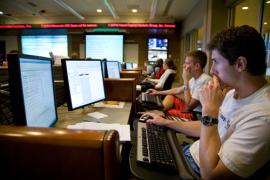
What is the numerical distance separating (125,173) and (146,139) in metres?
0.49

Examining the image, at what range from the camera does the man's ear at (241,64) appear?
2.79ft

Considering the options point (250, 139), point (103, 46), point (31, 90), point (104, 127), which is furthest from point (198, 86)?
point (103, 46)

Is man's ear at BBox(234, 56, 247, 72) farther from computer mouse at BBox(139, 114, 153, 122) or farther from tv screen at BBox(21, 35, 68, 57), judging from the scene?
tv screen at BBox(21, 35, 68, 57)

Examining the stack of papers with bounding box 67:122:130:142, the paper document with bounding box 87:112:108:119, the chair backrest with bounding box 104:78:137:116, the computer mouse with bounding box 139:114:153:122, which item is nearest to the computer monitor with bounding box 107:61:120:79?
the chair backrest with bounding box 104:78:137:116

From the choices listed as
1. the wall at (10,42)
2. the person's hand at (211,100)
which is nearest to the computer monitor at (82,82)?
the person's hand at (211,100)

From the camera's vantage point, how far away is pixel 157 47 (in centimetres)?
945

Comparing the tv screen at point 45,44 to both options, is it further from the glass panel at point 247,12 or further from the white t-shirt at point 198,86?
the white t-shirt at point 198,86

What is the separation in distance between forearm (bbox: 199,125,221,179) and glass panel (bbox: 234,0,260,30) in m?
3.59

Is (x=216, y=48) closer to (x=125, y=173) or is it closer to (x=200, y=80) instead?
(x=125, y=173)

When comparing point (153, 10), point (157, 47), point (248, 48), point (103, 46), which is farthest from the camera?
point (157, 47)

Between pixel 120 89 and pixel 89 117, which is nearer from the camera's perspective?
pixel 89 117

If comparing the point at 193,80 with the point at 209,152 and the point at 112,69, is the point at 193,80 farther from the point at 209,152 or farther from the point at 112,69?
the point at 209,152

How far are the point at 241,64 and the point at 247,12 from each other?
4290mm

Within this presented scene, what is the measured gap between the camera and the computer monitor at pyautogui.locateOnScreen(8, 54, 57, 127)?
2.24 ft
